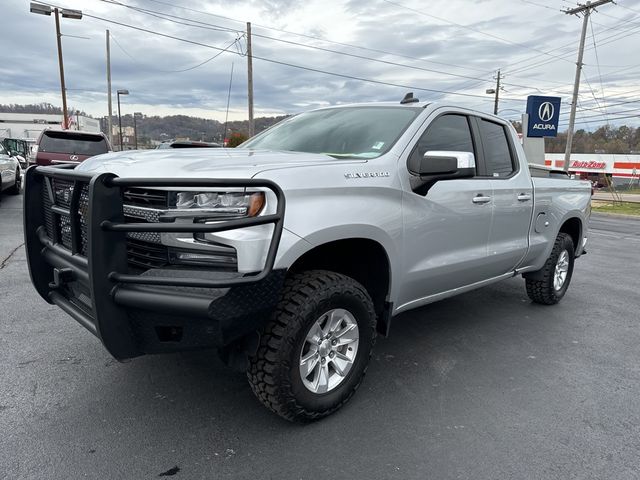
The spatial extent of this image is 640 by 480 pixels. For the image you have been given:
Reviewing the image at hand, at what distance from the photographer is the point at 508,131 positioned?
4742mm

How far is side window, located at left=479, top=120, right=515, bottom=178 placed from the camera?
4.29 m

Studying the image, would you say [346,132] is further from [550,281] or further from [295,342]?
[550,281]

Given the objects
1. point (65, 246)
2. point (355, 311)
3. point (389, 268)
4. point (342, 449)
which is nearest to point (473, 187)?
point (389, 268)

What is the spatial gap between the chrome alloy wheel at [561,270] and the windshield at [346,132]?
2.73 meters

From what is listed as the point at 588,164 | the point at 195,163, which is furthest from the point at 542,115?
the point at 588,164

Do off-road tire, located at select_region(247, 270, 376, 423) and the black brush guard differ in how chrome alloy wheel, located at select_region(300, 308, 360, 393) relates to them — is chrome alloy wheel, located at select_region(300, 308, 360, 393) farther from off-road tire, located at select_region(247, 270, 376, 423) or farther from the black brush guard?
the black brush guard

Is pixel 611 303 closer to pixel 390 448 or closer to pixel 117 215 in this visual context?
pixel 390 448

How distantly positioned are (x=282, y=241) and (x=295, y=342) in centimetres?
56

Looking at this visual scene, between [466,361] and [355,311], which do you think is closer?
[355,311]

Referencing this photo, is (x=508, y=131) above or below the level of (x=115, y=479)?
above

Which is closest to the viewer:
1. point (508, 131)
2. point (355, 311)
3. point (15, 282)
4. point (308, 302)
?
point (308, 302)

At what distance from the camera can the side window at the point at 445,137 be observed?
3443mm

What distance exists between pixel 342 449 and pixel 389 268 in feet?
3.64

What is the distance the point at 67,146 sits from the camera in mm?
12055
